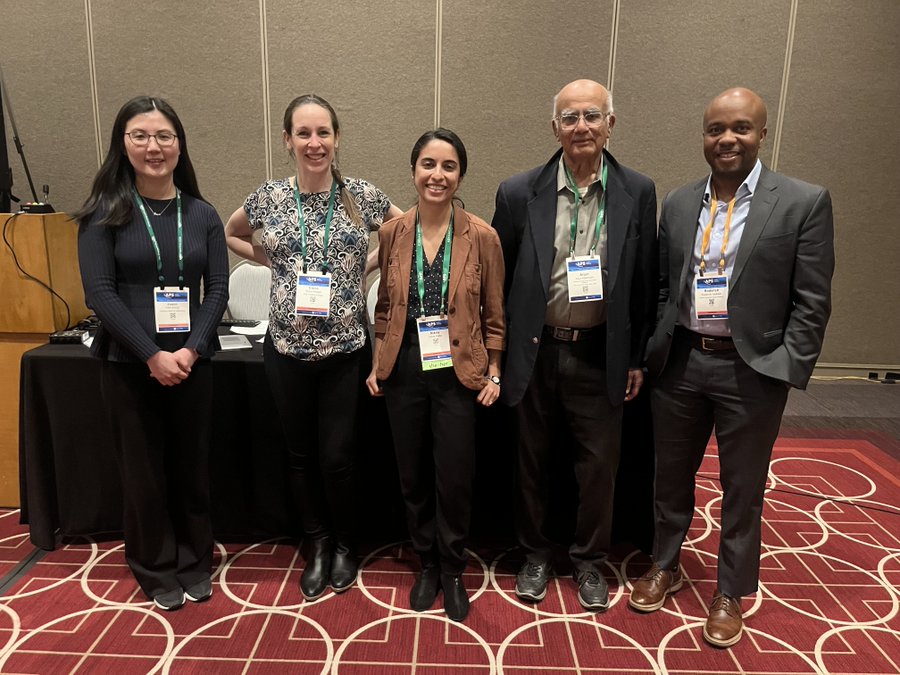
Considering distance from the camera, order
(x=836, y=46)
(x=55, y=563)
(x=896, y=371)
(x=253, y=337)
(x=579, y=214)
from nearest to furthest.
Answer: (x=579, y=214), (x=55, y=563), (x=253, y=337), (x=836, y=46), (x=896, y=371)

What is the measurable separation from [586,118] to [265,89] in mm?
3110

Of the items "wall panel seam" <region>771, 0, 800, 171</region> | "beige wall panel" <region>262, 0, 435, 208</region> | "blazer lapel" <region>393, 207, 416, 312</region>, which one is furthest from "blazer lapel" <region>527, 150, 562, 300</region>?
"wall panel seam" <region>771, 0, 800, 171</region>

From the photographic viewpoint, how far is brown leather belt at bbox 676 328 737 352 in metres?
1.87

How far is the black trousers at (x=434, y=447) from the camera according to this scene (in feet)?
6.36

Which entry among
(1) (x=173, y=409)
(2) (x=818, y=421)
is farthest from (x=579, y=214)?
(2) (x=818, y=421)

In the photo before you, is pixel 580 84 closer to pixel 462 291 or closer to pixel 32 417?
pixel 462 291

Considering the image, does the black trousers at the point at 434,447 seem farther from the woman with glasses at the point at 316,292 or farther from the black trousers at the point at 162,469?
the black trousers at the point at 162,469

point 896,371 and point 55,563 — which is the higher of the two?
point 896,371

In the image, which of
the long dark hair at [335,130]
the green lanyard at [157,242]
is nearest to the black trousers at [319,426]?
the green lanyard at [157,242]

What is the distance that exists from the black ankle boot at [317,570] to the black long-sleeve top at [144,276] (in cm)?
80

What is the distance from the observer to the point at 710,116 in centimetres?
182

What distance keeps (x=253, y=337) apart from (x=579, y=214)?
4.91 feet

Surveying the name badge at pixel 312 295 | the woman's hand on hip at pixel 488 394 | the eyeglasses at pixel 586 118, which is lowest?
the woman's hand on hip at pixel 488 394

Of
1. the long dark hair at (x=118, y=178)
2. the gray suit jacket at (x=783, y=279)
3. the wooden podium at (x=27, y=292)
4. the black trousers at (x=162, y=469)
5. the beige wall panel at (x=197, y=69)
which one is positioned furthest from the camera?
the beige wall panel at (x=197, y=69)
